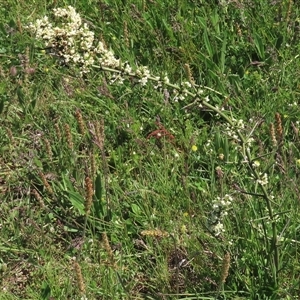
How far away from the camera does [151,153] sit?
2.62 metres

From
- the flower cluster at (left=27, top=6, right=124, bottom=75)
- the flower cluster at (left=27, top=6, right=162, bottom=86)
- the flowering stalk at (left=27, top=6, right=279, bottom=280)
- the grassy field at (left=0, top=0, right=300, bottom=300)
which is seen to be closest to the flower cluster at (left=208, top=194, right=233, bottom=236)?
the grassy field at (left=0, top=0, right=300, bottom=300)

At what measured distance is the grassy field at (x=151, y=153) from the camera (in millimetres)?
1952

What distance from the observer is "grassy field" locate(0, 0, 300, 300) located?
6.40 feet

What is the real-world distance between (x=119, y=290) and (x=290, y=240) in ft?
2.14

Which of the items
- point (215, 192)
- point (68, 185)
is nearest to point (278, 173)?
point (215, 192)

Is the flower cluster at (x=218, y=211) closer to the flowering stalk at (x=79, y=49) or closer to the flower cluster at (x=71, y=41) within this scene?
the flowering stalk at (x=79, y=49)

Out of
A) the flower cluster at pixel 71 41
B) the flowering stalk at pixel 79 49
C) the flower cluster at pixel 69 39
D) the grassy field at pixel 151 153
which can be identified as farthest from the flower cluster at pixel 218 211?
the flower cluster at pixel 69 39

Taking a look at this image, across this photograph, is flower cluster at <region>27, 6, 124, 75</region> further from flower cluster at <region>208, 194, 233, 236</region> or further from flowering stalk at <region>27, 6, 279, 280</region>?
flower cluster at <region>208, 194, 233, 236</region>

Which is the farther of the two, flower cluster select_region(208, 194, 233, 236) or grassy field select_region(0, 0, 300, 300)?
grassy field select_region(0, 0, 300, 300)

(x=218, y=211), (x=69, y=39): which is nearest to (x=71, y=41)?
(x=69, y=39)

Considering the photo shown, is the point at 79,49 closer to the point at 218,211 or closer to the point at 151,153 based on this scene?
the point at 218,211

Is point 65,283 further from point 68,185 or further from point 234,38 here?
point 234,38

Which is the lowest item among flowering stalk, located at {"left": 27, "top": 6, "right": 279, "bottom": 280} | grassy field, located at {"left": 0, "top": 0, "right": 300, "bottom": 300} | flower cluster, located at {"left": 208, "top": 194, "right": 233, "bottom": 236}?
grassy field, located at {"left": 0, "top": 0, "right": 300, "bottom": 300}

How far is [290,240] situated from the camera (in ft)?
6.49
